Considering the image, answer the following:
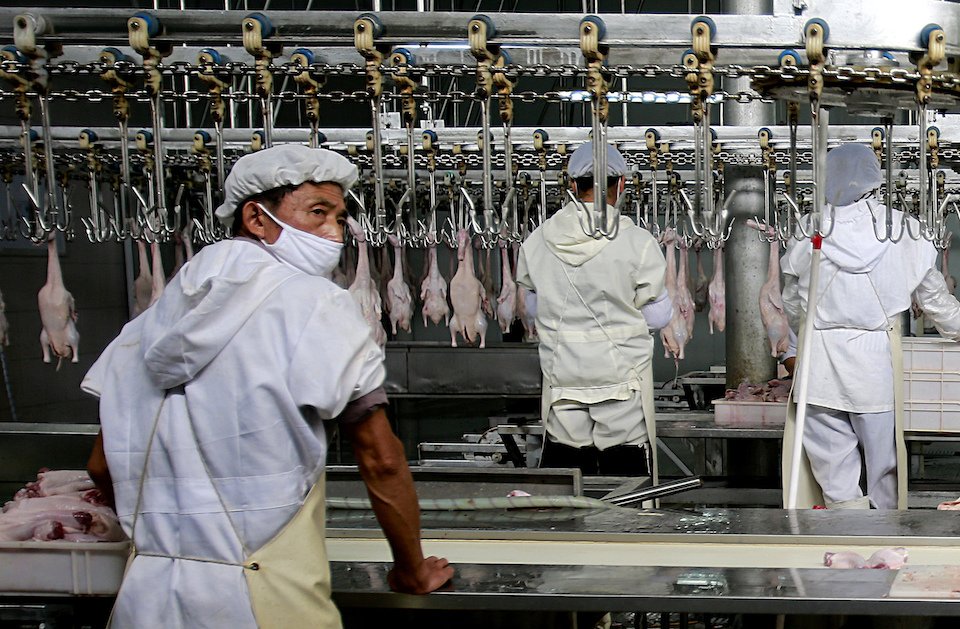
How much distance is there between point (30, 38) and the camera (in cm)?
319

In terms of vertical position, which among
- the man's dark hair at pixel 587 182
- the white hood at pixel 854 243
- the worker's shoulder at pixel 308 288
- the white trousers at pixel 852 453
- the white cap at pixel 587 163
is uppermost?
the white cap at pixel 587 163

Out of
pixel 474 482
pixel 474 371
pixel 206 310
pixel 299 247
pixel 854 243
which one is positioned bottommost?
pixel 474 371

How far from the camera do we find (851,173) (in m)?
4.80

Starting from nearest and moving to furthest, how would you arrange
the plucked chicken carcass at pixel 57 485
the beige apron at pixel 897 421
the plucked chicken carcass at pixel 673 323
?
the plucked chicken carcass at pixel 57 485
the beige apron at pixel 897 421
the plucked chicken carcass at pixel 673 323

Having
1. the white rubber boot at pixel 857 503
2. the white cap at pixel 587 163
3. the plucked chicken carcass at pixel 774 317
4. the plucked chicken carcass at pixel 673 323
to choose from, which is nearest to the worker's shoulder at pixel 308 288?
the white cap at pixel 587 163

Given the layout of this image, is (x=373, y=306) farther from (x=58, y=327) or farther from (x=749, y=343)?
(x=749, y=343)

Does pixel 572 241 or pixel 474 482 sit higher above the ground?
pixel 572 241

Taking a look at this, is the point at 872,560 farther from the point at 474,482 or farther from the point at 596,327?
the point at 596,327

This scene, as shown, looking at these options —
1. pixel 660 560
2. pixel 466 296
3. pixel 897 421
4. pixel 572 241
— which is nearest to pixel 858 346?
pixel 897 421

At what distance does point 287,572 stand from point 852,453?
3.37 metres

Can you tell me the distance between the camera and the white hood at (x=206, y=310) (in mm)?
2215

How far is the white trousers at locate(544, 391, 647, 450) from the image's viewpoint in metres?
4.62

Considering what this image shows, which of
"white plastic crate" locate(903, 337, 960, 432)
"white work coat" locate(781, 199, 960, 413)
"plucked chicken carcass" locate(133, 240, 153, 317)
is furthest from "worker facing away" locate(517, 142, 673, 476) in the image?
"plucked chicken carcass" locate(133, 240, 153, 317)

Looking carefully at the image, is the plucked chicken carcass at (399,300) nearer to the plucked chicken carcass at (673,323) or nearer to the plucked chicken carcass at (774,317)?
the plucked chicken carcass at (673,323)
